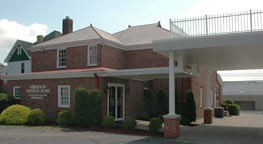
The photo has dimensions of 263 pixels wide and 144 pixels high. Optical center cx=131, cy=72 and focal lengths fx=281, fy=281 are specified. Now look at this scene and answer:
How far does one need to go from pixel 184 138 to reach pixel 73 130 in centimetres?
614

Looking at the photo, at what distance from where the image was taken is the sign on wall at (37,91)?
19247mm

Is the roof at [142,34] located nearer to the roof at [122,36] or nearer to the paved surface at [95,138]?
the roof at [122,36]

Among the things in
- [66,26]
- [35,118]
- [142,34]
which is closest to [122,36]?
[142,34]

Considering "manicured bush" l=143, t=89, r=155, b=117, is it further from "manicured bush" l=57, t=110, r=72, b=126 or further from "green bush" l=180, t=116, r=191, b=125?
"manicured bush" l=57, t=110, r=72, b=126

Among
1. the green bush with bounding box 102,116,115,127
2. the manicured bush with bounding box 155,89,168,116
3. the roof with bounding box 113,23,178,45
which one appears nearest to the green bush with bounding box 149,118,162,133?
the green bush with bounding box 102,116,115,127

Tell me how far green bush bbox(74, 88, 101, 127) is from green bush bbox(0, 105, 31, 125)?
390 centimetres

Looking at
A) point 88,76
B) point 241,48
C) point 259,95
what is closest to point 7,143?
point 88,76

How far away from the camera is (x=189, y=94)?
18.9m

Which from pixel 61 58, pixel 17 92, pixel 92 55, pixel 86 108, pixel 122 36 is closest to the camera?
pixel 86 108

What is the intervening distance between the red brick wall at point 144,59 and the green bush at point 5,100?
9.25m

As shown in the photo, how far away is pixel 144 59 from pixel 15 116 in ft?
34.4

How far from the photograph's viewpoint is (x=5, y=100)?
19.5 m

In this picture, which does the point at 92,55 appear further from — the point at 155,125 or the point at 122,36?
the point at 155,125

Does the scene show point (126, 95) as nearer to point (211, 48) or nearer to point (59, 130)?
point (59, 130)
